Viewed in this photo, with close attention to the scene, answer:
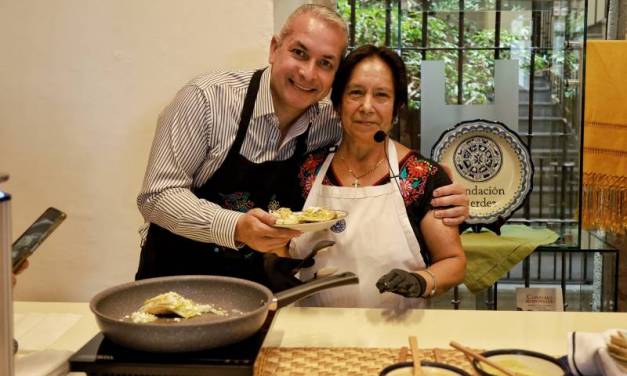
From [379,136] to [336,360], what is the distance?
3.32 feet

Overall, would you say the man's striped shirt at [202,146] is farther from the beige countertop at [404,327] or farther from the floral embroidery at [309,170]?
the beige countertop at [404,327]

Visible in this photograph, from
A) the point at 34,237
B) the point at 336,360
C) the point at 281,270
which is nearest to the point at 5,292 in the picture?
the point at 34,237

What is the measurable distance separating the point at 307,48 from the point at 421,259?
31.1 inches

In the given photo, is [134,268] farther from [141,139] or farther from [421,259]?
[421,259]

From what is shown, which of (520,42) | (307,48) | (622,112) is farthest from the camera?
(520,42)

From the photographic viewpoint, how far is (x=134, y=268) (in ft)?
9.53

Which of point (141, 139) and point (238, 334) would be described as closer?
point (238, 334)

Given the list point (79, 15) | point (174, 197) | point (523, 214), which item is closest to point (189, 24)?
point (79, 15)

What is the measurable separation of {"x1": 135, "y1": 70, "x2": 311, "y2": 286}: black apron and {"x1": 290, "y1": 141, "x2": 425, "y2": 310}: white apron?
0.19 metres

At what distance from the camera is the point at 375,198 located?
2273 millimetres

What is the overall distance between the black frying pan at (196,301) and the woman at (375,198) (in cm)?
67

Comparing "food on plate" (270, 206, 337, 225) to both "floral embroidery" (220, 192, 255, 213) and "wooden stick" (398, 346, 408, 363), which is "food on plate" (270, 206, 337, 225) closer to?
"floral embroidery" (220, 192, 255, 213)

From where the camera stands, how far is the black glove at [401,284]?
1.82 meters

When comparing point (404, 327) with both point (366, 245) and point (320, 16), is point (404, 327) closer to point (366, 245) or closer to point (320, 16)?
point (366, 245)
